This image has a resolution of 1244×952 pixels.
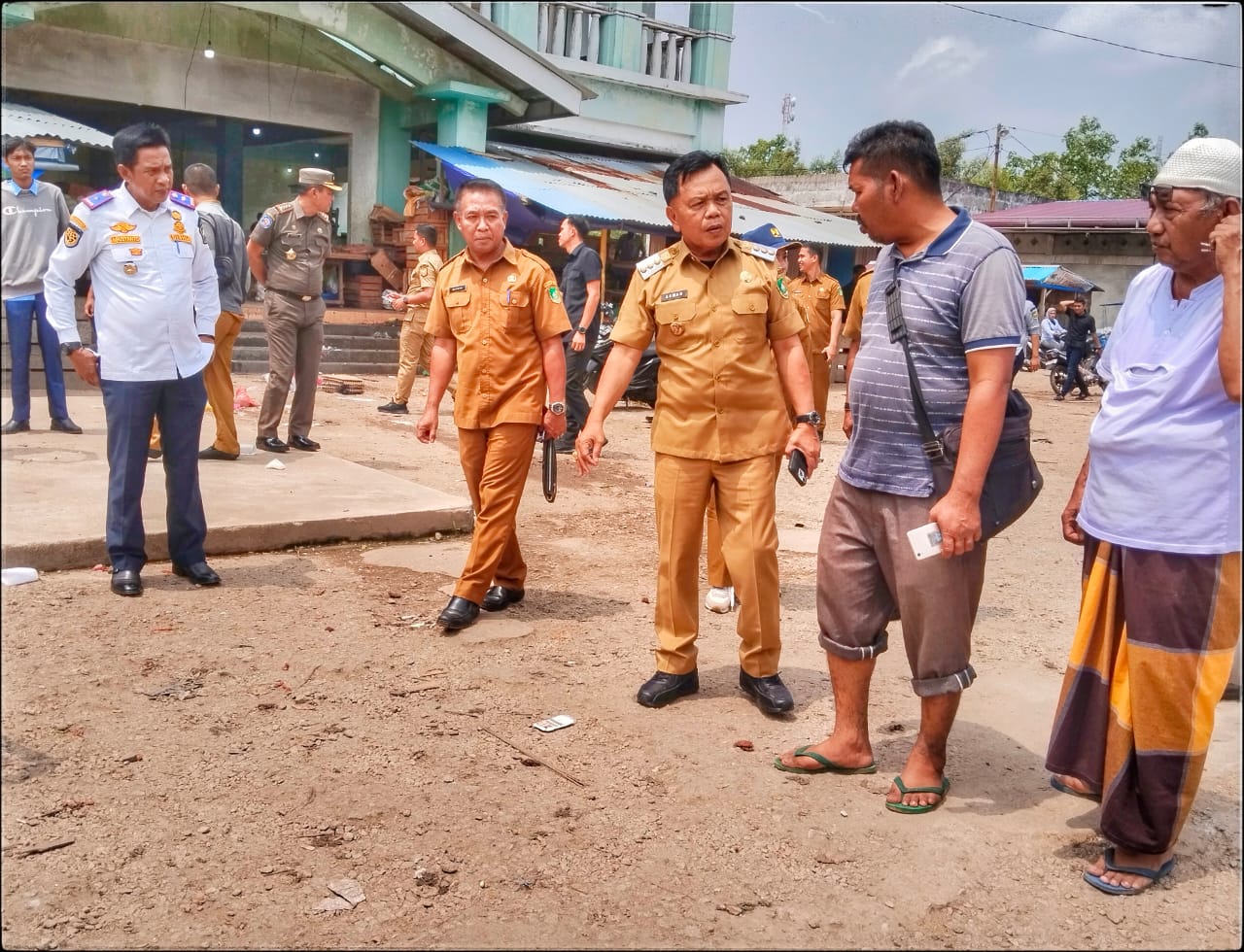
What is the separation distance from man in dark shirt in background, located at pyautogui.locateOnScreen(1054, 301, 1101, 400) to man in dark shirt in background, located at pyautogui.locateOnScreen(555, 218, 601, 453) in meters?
11.8

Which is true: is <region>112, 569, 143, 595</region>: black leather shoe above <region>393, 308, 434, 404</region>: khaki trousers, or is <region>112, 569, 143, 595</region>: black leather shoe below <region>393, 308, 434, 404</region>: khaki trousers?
below

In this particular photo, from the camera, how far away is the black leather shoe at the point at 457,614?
14.9ft

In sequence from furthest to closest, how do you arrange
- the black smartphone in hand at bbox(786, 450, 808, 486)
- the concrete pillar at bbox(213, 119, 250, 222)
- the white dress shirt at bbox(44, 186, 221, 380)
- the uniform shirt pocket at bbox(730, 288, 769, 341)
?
the concrete pillar at bbox(213, 119, 250, 222), the white dress shirt at bbox(44, 186, 221, 380), the uniform shirt pocket at bbox(730, 288, 769, 341), the black smartphone in hand at bbox(786, 450, 808, 486)

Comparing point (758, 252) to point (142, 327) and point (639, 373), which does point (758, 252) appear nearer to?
point (142, 327)

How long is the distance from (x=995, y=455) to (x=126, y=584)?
3577mm

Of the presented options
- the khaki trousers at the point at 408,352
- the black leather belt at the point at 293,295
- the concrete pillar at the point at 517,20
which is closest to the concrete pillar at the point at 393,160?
the concrete pillar at the point at 517,20

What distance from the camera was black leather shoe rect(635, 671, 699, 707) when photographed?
3.87 m

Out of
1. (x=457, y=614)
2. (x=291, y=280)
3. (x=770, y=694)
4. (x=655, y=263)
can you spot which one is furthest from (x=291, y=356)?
(x=770, y=694)

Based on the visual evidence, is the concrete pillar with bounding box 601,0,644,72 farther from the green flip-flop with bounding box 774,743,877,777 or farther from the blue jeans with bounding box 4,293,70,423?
the green flip-flop with bounding box 774,743,877,777

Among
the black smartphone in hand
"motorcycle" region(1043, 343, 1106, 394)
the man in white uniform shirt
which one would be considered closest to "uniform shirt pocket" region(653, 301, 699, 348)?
the black smartphone in hand

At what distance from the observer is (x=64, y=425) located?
237 inches

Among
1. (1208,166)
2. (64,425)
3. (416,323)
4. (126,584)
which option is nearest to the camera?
(1208,166)

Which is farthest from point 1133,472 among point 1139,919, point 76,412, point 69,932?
point 76,412

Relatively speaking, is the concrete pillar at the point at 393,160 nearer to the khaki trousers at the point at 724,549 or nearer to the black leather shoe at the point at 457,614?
the black leather shoe at the point at 457,614
